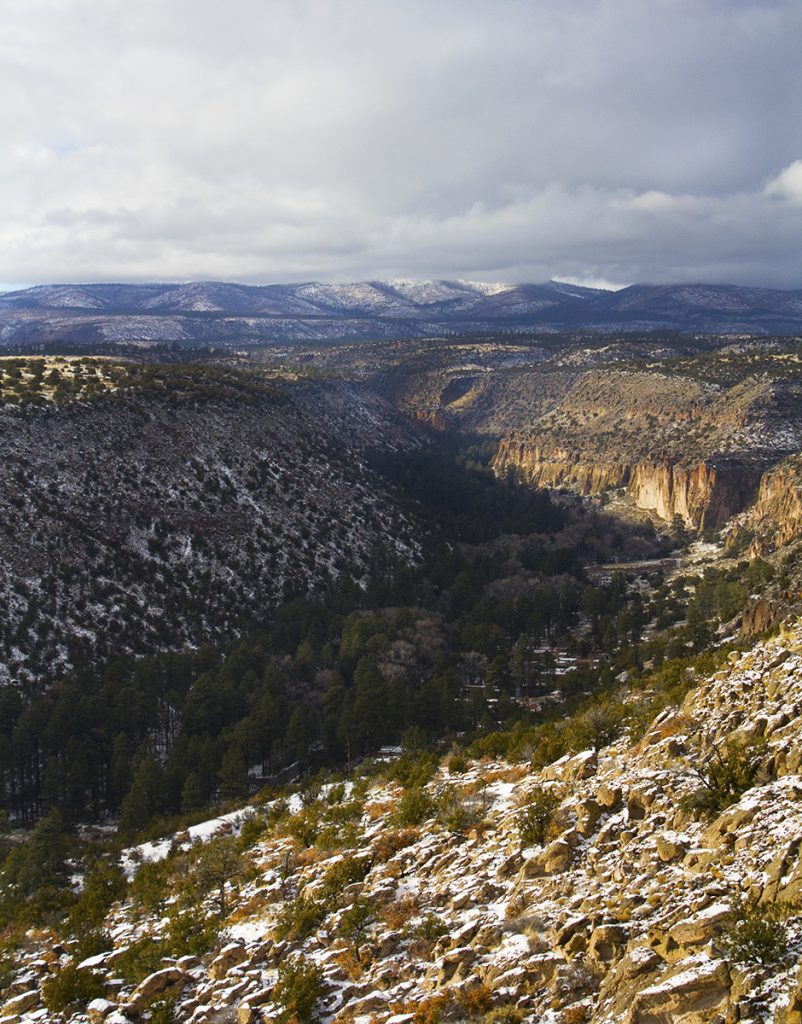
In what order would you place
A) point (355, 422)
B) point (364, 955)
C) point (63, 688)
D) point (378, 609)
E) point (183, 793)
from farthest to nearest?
point (355, 422), point (378, 609), point (63, 688), point (183, 793), point (364, 955)

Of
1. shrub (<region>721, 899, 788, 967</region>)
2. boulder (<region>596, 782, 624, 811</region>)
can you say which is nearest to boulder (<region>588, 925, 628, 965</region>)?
shrub (<region>721, 899, 788, 967</region>)

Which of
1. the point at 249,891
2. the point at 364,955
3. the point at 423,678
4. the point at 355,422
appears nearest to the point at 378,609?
the point at 423,678

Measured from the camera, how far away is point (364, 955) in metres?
16.8

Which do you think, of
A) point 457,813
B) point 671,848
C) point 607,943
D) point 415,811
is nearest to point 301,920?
point 457,813

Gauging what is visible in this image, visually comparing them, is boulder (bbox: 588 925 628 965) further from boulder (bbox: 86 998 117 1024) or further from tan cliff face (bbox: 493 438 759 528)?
tan cliff face (bbox: 493 438 759 528)

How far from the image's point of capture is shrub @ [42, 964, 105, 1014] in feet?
60.7

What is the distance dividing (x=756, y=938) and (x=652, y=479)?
120029mm

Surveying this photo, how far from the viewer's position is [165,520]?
7488cm

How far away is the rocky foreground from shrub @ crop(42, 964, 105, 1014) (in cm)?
33

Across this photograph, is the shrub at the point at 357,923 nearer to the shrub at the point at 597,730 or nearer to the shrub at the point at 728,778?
the shrub at the point at 728,778

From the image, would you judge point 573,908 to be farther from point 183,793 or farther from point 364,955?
point 183,793

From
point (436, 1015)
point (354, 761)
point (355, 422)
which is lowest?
point (354, 761)

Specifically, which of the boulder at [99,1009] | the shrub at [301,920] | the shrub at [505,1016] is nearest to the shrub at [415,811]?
the shrub at [301,920]

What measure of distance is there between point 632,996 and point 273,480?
265ft
